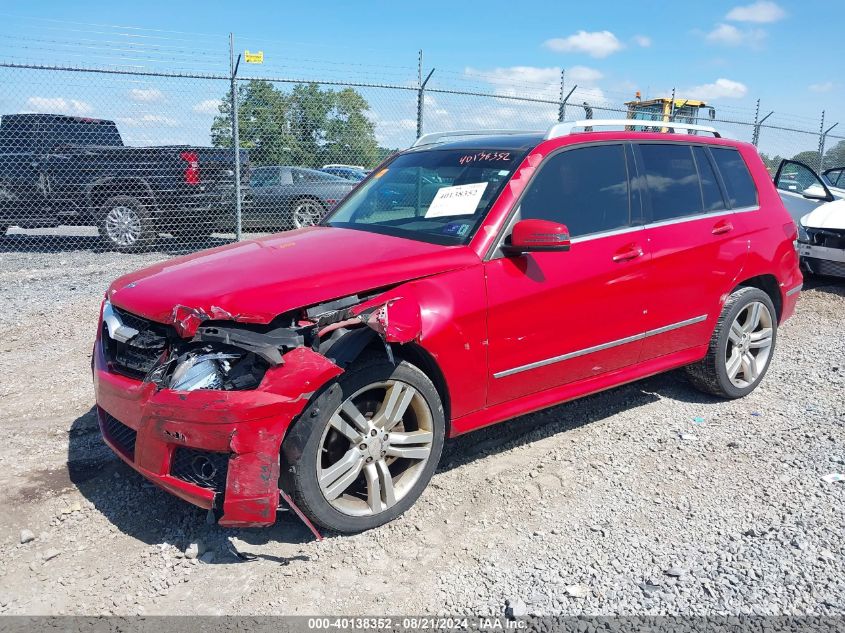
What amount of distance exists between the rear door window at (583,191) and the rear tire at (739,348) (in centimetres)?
125

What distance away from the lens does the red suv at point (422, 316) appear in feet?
9.15

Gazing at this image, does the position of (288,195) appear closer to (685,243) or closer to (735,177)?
(735,177)

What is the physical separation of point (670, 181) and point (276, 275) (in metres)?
2.70

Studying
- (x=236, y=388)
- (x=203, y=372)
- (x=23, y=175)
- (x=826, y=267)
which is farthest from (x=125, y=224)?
(x=826, y=267)

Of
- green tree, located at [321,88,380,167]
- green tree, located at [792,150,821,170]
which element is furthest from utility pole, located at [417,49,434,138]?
green tree, located at [792,150,821,170]

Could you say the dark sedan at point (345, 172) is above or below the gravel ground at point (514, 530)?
above

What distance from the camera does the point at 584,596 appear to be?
8.92 ft

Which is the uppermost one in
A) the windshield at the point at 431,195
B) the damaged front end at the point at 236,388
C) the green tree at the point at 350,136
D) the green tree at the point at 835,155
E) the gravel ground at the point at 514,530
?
the green tree at the point at 835,155

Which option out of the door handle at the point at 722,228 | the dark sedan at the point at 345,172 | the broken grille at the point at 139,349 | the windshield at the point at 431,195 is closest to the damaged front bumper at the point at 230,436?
the broken grille at the point at 139,349

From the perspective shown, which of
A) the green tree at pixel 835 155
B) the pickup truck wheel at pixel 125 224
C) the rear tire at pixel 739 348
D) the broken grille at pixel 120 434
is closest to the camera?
the broken grille at pixel 120 434

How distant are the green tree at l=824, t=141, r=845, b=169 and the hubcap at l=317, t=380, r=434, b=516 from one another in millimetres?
19866

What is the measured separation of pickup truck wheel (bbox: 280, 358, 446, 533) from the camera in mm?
2830

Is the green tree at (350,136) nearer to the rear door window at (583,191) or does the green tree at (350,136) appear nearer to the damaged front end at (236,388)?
the rear door window at (583,191)

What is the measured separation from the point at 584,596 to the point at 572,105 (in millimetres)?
10780
